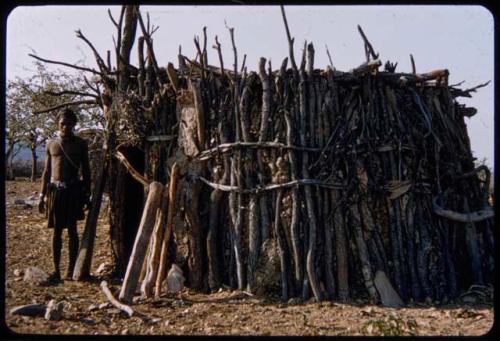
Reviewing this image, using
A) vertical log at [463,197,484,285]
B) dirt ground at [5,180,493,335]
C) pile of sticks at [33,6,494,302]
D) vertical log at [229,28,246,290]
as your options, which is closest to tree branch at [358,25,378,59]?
pile of sticks at [33,6,494,302]

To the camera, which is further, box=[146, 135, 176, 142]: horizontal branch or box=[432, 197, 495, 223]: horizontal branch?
box=[146, 135, 176, 142]: horizontal branch

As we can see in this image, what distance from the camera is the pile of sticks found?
6.20 meters

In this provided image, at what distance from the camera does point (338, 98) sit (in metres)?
6.47

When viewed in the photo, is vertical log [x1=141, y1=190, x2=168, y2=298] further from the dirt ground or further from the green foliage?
the green foliage

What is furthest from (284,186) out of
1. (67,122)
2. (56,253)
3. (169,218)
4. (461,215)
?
(56,253)

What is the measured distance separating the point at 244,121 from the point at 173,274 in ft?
6.52

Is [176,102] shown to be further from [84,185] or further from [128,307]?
[128,307]

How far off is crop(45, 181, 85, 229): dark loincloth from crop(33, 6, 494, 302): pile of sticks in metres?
0.91

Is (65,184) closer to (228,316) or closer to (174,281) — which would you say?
(174,281)

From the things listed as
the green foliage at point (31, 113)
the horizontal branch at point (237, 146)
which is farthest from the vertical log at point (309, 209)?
the green foliage at point (31, 113)

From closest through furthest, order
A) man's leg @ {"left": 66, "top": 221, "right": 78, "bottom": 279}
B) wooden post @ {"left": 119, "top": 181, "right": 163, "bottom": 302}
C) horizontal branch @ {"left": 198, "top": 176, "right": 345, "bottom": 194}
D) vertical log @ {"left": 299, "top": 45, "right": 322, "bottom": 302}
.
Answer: wooden post @ {"left": 119, "top": 181, "right": 163, "bottom": 302} → vertical log @ {"left": 299, "top": 45, "right": 322, "bottom": 302} → horizontal branch @ {"left": 198, "top": 176, "right": 345, "bottom": 194} → man's leg @ {"left": 66, "top": 221, "right": 78, "bottom": 279}

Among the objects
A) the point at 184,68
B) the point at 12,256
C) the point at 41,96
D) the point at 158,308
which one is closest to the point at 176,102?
the point at 184,68

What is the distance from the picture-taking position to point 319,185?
6.19m

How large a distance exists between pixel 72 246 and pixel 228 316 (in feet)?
8.15
